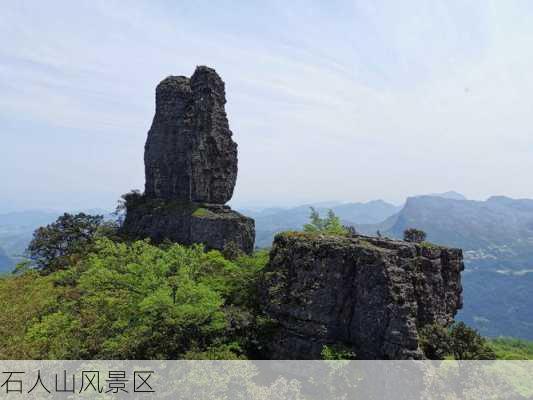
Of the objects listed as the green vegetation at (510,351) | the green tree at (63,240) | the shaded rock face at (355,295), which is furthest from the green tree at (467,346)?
the green tree at (63,240)

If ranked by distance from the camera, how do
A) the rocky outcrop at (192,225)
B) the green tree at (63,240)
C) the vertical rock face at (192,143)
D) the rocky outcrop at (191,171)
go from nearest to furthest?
the green tree at (63,240) < the rocky outcrop at (192,225) < the rocky outcrop at (191,171) < the vertical rock face at (192,143)

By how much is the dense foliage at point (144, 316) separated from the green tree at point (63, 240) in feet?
70.0

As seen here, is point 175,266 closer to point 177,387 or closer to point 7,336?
point 177,387

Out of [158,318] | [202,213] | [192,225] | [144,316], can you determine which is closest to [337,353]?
[158,318]

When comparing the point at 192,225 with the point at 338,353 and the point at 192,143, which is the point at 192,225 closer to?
the point at 192,143

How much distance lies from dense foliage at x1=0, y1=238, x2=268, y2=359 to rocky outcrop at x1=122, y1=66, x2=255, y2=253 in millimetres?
22142

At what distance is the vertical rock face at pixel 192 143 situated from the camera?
202 ft

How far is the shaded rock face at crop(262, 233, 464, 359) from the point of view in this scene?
26938 mm

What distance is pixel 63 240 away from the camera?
193 feet

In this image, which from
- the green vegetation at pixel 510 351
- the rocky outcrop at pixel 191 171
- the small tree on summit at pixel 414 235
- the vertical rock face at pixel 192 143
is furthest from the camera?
the vertical rock face at pixel 192 143

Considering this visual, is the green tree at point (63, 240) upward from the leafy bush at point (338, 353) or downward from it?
upward

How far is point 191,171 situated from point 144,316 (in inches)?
1437

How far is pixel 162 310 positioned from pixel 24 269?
35.0 metres

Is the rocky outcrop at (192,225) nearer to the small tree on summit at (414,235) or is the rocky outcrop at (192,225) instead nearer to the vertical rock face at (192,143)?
the vertical rock face at (192,143)
